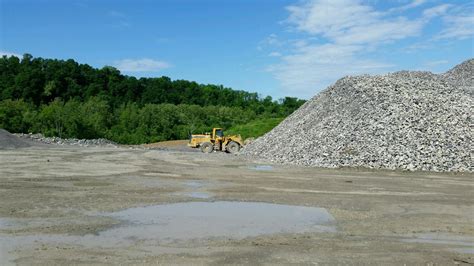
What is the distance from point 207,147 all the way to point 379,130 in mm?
12170

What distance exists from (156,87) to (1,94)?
27493 millimetres

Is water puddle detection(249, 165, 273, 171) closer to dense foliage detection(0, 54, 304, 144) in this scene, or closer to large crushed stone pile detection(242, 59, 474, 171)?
large crushed stone pile detection(242, 59, 474, 171)

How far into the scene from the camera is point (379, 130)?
1994 centimetres

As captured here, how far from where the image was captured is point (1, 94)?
62.6m

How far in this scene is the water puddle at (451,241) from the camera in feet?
22.3

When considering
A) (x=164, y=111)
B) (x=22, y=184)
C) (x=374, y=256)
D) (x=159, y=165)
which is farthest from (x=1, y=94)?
(x=374, y=256)

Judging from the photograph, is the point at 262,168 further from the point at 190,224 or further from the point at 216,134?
the point at 216,134

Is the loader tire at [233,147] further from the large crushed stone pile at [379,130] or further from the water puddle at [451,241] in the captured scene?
the water puddle at [451,241]

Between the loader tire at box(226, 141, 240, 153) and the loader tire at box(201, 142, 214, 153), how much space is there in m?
1.04

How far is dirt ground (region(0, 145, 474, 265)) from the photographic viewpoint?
6.29 meters

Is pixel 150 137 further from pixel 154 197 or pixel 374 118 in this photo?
pixel 154 197

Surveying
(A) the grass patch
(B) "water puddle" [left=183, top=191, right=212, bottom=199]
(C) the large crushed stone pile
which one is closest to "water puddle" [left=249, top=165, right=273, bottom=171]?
(C) the large crushed stone pile

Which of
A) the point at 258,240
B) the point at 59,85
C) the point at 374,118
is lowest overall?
the point at 258,240

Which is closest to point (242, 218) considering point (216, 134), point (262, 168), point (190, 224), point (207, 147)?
point (190, 224)
